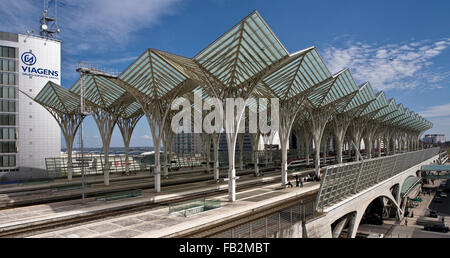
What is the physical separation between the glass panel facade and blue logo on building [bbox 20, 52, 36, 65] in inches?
44.0

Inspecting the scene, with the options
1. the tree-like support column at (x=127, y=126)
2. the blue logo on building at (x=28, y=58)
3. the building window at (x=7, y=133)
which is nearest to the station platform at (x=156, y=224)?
the tree-like support column at (x=127, y=126)

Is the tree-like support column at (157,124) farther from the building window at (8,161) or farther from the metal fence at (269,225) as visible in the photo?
the building window at (8,161)

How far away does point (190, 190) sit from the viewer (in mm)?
30906

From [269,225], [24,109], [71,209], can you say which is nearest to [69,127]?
[24,109]

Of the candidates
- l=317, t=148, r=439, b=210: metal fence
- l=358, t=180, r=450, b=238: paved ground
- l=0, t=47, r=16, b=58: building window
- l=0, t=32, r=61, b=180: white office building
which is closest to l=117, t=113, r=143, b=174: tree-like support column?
l=0, t=32, r=61, b=180: white office building

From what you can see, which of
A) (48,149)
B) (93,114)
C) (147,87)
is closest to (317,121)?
(147,87)

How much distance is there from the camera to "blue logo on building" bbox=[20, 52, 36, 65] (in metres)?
47.7

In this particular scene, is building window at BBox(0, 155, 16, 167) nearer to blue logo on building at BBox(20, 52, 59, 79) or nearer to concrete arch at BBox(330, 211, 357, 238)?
blue logo on building at BBox(20, 52, 59, 79)

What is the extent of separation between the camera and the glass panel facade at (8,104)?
45750mm

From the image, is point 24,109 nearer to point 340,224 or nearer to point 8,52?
point 8,52

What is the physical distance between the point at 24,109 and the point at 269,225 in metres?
49.2
